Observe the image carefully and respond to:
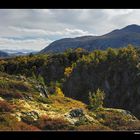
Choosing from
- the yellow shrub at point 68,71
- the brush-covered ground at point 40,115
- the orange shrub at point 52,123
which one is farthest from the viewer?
the yellow shrub at point 68,71

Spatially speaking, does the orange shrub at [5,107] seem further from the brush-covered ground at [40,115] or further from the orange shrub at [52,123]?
the orange shrub at [52,123]

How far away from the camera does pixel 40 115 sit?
24.4 metres

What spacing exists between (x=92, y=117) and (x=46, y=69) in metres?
104

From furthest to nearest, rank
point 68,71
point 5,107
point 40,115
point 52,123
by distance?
point 68,71, point 40,115, point 52,123, point 5,107

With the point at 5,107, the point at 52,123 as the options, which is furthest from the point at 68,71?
the point at 5,107

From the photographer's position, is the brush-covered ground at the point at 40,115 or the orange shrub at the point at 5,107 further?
the orange shrub at the point at 5,107

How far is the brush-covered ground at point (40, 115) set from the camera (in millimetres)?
21756

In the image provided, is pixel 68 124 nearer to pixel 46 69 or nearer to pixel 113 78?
pixel 113 78

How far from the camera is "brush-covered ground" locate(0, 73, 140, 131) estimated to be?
857 inches

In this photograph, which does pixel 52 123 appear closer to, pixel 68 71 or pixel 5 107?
pixel 5 107

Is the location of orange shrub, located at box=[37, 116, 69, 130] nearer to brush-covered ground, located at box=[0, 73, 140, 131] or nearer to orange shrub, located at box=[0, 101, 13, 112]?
brush-covered ground, located at box=[0, 73, 140, 131]

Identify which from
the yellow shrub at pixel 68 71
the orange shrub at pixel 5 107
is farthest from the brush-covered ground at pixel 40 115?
the yellow shrub at pixel 68 71

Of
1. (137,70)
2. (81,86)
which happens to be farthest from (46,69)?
(137,70)

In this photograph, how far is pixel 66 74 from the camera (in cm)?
12800
